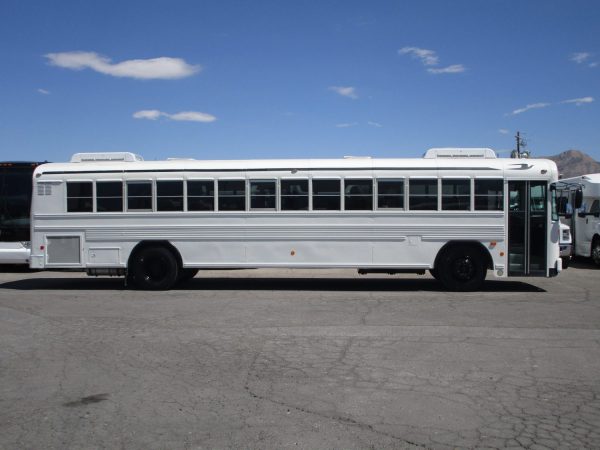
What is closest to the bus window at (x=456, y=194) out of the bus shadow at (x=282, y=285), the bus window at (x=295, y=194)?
the bus shadow at (x=282, y=285)

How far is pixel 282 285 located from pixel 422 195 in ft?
12.9

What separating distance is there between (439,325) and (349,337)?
5.51 feet

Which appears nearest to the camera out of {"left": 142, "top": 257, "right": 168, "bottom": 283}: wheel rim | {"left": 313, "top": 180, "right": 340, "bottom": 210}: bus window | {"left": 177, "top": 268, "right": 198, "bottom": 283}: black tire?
{"left": 313, "top": 180, "right": 340, "bottom": 210}: bus window

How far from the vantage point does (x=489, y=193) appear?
12195mm

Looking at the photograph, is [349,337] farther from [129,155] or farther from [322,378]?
[129,155]

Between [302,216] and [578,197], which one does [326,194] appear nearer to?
[302,216]

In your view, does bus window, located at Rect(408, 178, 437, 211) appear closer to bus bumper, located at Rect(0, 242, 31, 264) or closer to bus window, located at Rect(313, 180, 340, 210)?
bus window, located at Rect(313, 180, 340, 210)

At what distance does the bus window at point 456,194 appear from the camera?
39.9 feet

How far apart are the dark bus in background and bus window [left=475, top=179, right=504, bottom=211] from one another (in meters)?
12.3

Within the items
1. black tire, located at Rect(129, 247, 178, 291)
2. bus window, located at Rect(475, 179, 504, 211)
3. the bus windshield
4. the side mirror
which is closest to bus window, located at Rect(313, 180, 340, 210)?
bus window, located at Rect(475, 179, 504, 211)

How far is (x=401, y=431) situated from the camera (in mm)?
4527

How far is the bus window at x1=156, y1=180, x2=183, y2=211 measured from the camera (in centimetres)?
1270

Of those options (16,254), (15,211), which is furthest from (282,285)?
(15,211)

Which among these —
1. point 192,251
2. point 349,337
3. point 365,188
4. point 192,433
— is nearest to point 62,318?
point 192,251
